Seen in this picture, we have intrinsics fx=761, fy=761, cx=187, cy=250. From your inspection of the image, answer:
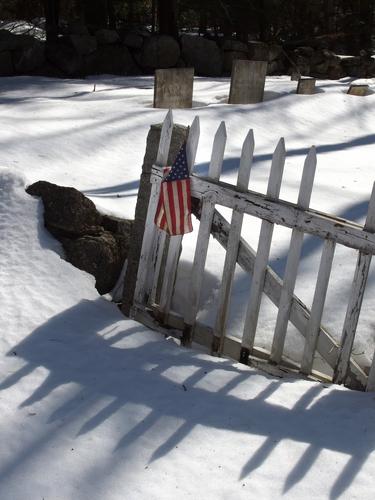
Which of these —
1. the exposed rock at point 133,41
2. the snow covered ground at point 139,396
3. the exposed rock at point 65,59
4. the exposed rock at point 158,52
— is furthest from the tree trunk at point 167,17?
the snow covered ground at point 139,396

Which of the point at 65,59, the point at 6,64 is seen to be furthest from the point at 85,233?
the point at 65,59

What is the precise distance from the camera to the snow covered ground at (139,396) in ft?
10.1

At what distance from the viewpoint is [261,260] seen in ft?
13.6

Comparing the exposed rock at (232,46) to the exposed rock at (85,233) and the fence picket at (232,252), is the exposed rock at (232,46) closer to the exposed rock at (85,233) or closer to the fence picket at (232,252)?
the exposed rock at (85,233)

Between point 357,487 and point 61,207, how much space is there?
9.62 ft

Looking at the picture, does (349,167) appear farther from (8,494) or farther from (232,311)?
(8,494)

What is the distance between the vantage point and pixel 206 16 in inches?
788

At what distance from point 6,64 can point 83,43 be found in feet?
5.70

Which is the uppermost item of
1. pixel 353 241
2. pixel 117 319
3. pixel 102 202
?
pixel 353 241

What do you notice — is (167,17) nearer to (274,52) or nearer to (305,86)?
(274,52)

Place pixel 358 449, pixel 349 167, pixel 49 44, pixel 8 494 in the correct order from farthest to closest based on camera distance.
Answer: pixel 49 44 → pixel 349 167 → pixel 358 449 → pixel 8 494

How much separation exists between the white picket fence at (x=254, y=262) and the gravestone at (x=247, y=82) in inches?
230

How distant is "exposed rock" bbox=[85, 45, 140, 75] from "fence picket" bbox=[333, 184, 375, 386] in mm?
12971

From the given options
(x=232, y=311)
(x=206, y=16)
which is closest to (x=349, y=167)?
(x=232, y=311)
